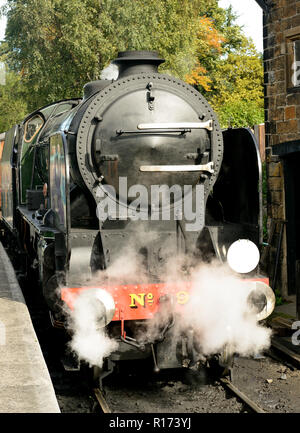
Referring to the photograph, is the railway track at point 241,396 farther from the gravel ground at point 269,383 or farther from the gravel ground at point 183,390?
the gravel ground at point 269,383

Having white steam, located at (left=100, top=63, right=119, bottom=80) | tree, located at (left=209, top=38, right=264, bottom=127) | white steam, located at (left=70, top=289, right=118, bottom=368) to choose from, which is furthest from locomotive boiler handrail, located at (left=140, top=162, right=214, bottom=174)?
tree, located at (left=209, top=38, right=264, bottom=127)

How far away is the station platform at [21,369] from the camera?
13.3 ft

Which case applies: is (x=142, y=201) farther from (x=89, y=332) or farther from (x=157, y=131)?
(x=89, y=332)

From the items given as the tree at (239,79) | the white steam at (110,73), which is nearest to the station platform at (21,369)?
the white steam at (110,73)

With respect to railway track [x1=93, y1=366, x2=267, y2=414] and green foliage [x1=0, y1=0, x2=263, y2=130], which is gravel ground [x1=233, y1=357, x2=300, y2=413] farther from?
green foliage [x1=0, y1=0, x2=263, y2=130]

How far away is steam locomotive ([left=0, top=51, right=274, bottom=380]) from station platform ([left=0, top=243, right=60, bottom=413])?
416 millimetres

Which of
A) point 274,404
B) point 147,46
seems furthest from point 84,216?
point 147,46

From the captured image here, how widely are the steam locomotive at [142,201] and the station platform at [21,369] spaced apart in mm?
416

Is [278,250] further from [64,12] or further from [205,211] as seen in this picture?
[64,12]

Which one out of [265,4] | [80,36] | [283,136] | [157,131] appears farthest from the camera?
[80,36]

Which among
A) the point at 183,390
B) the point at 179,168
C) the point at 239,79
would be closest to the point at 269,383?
the point at 183,390

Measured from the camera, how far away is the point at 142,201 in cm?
554

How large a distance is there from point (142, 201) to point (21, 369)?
1.85 meters

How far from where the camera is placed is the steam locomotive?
204 inches
